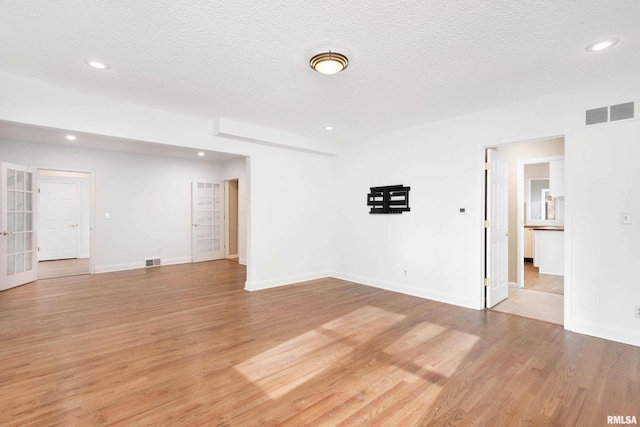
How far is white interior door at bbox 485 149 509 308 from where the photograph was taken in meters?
4.23

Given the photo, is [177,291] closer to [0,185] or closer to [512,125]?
[0,185]

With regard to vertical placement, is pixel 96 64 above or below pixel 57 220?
above

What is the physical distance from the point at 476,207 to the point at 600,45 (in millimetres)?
2140

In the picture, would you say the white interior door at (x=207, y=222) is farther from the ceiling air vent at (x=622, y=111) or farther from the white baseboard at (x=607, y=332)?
the ceiling air vent at (x=622, y=111)

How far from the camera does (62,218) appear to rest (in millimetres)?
8336

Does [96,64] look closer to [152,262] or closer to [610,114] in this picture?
[610,114]

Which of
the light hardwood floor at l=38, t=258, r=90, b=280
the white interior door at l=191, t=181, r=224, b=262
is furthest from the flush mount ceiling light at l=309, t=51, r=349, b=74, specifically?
the light hardwood floor at l=38, t=258, r=90, b=280

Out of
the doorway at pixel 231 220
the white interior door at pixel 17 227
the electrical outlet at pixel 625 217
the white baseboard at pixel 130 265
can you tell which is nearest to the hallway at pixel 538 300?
the electrical outlet at pixel 625 217

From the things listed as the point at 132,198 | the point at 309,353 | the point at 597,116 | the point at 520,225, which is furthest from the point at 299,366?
the point at 132,198

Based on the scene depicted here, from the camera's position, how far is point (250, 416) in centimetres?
196

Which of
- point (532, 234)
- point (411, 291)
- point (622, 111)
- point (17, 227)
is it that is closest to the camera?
point (622, 111)

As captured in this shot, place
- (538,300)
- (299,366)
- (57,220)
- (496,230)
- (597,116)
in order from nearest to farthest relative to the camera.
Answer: (299,366) < (597,116) < (496,230) < (538,300) < (57,220)

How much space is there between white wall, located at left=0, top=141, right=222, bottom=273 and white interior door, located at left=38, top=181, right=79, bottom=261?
270 centimetres

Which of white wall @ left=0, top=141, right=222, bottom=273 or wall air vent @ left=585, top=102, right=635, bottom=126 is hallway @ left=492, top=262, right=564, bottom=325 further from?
white wall @ left=0, top=141, right=222, bottom=273
